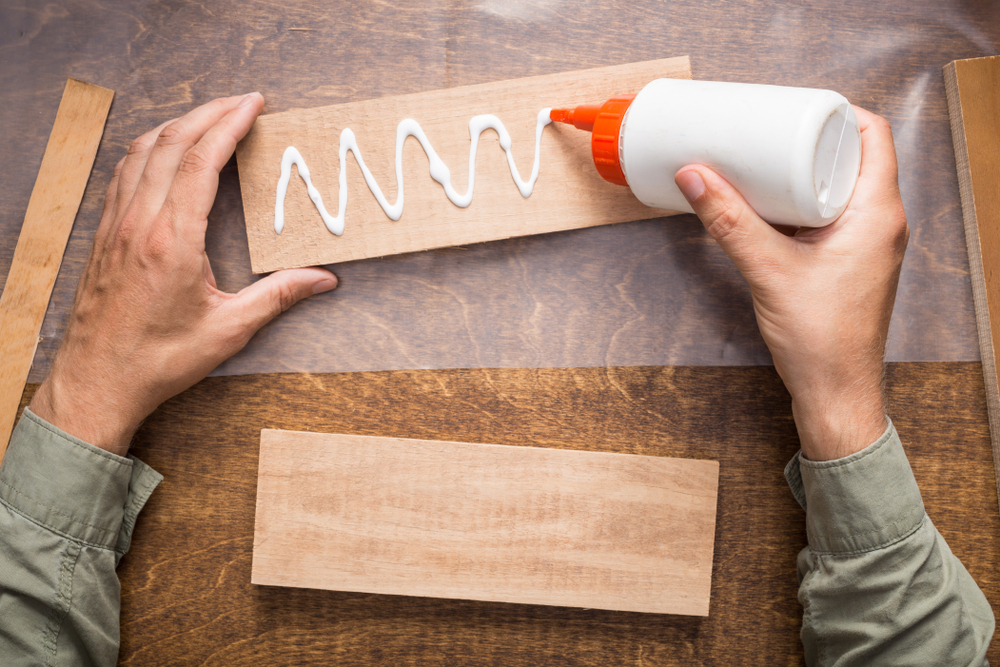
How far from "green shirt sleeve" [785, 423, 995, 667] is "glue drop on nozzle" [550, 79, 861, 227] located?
0.31 meters

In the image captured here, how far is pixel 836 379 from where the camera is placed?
717mm

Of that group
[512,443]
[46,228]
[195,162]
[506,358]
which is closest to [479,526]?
[512,443]

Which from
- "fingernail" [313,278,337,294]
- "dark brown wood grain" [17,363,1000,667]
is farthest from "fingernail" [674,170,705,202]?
"fingernail" [313,278,337,294]

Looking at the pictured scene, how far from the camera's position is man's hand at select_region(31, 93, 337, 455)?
77 cm

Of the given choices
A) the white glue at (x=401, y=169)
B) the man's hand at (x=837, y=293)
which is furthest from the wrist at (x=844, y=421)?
the white glue at (x=401, y=169)

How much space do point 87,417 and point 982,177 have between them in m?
1.25

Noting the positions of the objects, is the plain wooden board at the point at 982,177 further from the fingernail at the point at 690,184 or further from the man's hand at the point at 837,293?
the fingernail at the point at 690,184

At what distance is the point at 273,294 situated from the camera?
0.81 meters

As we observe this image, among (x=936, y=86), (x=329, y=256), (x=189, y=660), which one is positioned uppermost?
(x=936, y=86)

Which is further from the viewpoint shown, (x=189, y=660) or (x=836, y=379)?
(x=189, y=660)

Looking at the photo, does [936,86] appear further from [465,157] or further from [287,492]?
[287,492]

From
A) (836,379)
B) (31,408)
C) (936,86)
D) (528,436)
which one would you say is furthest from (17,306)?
(936,86)

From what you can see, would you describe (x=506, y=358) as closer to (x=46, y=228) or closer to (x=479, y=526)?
(x=479, y=526)

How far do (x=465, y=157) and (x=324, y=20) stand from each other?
30 centimetres
